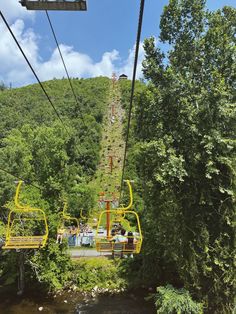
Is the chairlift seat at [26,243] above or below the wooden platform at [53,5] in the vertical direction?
below

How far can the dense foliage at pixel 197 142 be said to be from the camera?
41.1 ft

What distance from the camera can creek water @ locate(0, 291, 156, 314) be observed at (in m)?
17.9

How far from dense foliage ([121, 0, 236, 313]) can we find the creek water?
5882 millimetres

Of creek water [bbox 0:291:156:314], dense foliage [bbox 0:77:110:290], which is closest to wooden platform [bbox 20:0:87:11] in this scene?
dense foliage [bbox 0:77:110:290]

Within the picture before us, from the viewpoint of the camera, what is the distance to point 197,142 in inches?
504

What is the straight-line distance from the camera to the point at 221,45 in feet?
42.8

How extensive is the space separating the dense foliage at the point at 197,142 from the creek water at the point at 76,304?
5.88 metres

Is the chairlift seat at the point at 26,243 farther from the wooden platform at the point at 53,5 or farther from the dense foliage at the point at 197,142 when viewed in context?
the wooden platform at the point at 53,5

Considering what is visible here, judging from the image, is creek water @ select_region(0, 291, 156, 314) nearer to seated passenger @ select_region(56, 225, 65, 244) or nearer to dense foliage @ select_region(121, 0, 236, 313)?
seated passenger @ select_region(56, 225, 65, 244)

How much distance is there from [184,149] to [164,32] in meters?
5.38

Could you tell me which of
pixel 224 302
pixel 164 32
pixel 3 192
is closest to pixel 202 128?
pixel 164 32

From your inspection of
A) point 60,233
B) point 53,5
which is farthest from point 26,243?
point 53,5

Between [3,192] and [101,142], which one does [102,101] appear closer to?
[101,142]

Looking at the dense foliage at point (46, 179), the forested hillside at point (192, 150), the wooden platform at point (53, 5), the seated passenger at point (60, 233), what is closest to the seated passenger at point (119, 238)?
the forested hillside at point (192, 150)
